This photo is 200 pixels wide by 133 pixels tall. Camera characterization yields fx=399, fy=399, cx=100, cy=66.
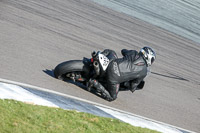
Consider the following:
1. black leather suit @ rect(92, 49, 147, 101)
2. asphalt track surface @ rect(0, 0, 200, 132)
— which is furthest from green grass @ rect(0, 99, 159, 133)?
black leather suit @ rect(92, 49, 147, 101)

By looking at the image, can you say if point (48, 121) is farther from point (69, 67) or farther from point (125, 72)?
point (125, 72)

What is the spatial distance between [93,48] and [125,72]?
354 cm

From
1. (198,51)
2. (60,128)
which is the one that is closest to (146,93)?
(60,128)

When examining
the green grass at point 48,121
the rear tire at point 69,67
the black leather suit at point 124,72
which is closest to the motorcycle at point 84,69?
the rear tire at point 69,67

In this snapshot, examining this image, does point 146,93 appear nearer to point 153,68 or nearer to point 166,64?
point 153,68

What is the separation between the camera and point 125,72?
8.36m

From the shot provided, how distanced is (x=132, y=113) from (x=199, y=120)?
228 cm

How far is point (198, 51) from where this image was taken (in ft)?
58.6

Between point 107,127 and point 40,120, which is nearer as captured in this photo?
point 40,120

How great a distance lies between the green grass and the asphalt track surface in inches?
51.9

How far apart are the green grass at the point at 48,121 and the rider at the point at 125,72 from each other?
1.41m

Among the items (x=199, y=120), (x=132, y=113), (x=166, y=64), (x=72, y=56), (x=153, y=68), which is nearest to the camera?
(x=132, y=113)

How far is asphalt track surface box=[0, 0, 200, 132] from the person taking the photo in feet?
27.3

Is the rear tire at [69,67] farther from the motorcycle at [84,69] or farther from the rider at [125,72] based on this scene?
the rider at [125,72]
